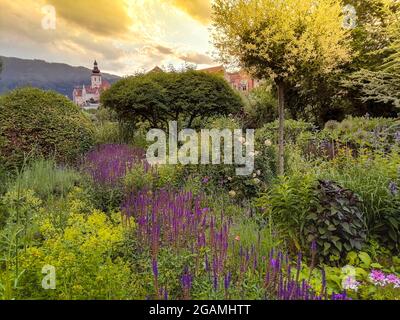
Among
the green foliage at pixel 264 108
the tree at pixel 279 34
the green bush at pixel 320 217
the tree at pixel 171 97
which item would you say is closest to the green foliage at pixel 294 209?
the green bush at pixel 320 217

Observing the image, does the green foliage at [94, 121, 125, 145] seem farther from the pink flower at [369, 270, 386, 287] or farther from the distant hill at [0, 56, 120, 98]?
the pink flower at [369, 270, 386, 287]

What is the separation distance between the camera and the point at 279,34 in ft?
18.0

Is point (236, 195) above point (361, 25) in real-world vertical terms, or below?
below

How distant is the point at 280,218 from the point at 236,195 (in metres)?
1.77

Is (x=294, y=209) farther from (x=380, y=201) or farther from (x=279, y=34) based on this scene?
(x=279, y=34)

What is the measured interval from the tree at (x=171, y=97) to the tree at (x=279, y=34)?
4.97 metres

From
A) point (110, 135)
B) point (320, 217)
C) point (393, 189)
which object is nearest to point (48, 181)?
point (320, 217)

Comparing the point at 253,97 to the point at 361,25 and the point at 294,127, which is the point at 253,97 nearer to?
the point at 361,25

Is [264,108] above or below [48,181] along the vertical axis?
above

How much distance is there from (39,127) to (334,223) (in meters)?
6.69

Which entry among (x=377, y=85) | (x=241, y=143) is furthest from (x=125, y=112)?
(x=377, y=85)

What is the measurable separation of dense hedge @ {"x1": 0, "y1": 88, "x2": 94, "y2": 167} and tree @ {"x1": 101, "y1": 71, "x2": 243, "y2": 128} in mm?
2693

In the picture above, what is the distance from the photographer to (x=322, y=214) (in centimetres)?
336
